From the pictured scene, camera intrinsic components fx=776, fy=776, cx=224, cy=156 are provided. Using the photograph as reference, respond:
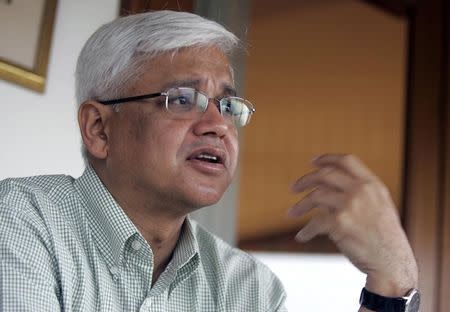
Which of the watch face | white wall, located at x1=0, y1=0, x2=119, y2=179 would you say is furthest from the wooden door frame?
the watch face

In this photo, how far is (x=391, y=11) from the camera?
3.09m

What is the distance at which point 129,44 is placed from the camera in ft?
4.76

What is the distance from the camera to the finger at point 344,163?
1242 millimetres

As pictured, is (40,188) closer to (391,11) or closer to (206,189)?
(206,189)

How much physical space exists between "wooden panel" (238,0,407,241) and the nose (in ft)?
7.41

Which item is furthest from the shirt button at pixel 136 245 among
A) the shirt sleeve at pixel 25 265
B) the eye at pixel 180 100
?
the eye at pixel 180 100

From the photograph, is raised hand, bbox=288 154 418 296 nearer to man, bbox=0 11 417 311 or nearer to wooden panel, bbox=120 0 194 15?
man, bbox=0 11 417 311

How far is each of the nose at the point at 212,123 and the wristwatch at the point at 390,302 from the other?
0.38m

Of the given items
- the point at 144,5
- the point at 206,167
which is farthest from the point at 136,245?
the point at 144,5

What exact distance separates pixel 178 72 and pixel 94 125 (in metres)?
0.20

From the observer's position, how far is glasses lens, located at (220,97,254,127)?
146cm

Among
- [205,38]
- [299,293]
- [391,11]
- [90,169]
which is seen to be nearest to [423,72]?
[391,11]

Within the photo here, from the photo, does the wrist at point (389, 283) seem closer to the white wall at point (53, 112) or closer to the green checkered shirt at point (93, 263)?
the green checkered shirt at point (93, 263)

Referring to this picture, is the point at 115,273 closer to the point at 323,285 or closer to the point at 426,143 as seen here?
the point at 426,143
